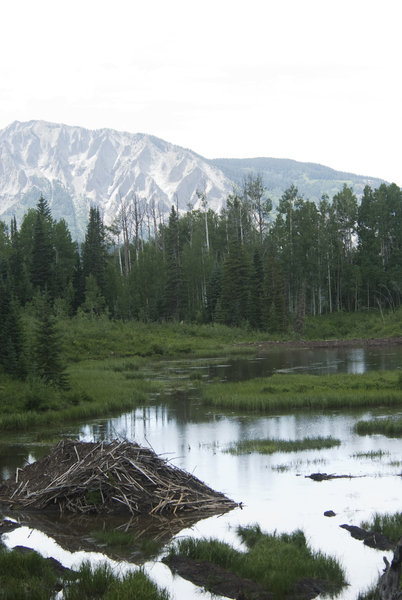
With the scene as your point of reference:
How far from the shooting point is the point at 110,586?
8.41 metres

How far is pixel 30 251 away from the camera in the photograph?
83000mm

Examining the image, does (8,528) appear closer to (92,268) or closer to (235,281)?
(235,281)

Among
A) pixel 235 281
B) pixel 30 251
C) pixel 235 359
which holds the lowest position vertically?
pixel 235 359

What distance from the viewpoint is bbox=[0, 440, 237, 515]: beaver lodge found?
494 inches

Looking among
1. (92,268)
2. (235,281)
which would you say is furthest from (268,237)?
(92,268)

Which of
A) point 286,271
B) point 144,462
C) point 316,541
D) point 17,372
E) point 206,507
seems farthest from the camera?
point 286,271

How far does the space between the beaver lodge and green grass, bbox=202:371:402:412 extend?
12072 mm

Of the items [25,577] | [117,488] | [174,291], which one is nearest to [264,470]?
[117,488]

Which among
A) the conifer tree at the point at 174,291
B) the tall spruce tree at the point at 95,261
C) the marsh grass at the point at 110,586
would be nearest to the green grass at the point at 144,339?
the conifer tree at the point at 174,291

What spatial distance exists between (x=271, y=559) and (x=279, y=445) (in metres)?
8.93

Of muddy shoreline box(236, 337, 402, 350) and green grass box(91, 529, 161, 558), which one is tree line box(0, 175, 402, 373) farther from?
Answer: green grass box(91, 529, 161, 558)

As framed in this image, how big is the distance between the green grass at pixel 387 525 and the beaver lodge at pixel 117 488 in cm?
295

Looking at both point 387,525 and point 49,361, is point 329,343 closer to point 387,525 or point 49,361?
point 49,361

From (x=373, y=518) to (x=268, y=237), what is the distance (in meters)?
77.9
